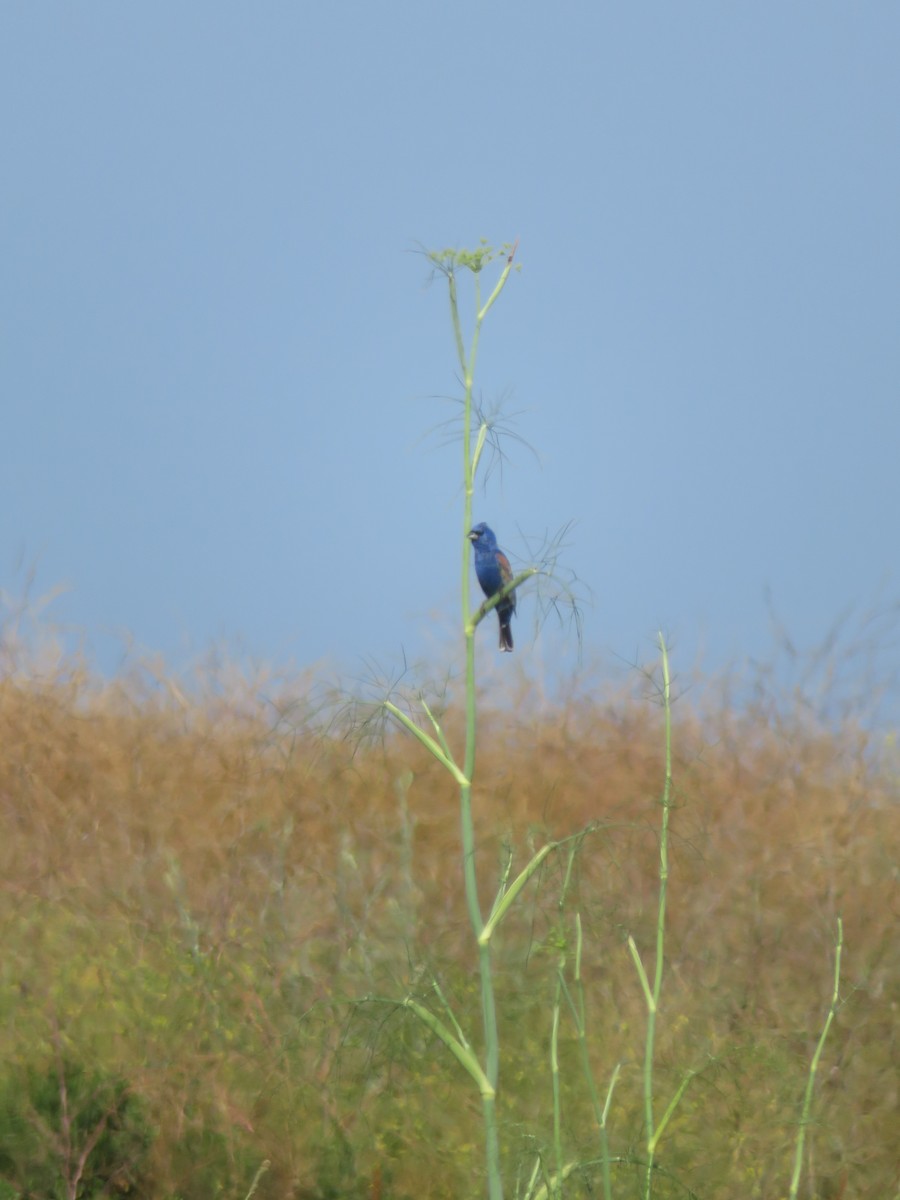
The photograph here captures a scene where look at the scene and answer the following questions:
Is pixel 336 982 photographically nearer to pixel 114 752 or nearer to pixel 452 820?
pixel 452 820

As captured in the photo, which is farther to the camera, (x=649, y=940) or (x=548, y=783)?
(x=548, y=783)

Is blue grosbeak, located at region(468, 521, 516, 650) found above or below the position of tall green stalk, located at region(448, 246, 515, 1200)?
above

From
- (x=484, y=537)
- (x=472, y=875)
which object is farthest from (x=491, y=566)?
(x=472, y=875)

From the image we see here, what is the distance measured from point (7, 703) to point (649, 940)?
3934 mm

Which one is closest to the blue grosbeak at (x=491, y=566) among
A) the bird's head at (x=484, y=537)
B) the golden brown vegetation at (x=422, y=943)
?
the bird's head at (x=484, y=537)

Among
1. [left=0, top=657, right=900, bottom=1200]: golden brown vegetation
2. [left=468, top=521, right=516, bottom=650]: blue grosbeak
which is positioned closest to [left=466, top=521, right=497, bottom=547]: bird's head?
[left=468, top=521, right=516, bottom=650]: blue grosbeak

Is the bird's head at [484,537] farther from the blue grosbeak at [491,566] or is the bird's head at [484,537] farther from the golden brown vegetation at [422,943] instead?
the golden brown vegetation at [422,943]

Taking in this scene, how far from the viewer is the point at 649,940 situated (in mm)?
4953

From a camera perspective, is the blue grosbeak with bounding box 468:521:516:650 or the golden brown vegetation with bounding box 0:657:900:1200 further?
the golden brown vegetation with bounding box 0:657:900:1200

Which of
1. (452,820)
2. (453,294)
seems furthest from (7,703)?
(453,294)

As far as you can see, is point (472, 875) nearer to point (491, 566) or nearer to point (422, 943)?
point (491, 566)

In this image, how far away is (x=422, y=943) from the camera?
4.92 meters

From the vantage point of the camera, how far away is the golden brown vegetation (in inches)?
163

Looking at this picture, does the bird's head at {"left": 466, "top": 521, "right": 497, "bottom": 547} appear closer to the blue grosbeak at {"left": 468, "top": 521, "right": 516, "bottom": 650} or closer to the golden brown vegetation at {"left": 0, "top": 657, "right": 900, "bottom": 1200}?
the blue grosbeak at {"left": 468, "top": 521, "right": 516, "bottom": 650}
